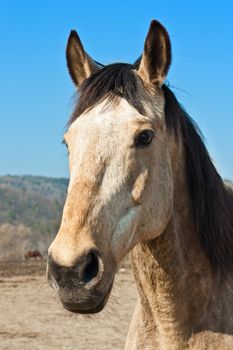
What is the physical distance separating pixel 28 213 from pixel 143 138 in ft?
300

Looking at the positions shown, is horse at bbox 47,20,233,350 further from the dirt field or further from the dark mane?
the dirt field

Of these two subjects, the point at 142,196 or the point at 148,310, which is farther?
the point at 148,310

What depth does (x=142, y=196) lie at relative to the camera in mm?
3418

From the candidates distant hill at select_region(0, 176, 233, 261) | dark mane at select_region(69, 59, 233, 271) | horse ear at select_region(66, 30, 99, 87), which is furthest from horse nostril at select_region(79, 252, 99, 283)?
distant hill at select_region(0, 176, 233, 261)

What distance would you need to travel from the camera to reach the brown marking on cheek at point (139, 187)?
11.1 ft

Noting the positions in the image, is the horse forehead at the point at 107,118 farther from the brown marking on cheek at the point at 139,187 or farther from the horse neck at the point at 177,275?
the horse neck at the point at 177,275

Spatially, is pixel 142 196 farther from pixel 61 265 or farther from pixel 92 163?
pixel 61 265

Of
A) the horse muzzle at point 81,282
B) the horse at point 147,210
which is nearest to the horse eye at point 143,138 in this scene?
the horse at point 147,210

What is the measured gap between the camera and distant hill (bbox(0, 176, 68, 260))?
39875 mm

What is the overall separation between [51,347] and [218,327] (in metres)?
5.84

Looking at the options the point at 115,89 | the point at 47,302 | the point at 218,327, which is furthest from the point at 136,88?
the point at 47,302

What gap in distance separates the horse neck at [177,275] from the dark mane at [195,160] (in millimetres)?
77

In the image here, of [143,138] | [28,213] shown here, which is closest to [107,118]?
[143,138]

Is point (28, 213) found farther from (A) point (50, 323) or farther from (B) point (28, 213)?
(A) point (50, 323)
